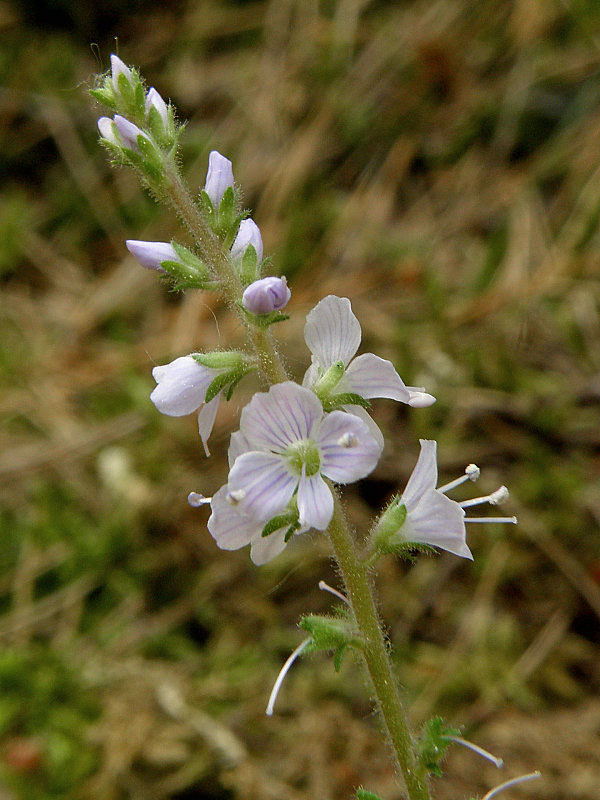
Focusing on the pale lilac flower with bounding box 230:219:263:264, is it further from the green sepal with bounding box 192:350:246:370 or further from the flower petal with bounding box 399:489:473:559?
the flower petal with bounding box 399:489:473:559

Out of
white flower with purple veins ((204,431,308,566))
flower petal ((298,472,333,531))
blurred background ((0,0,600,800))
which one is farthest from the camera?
blurred background ((0,0,600,800))

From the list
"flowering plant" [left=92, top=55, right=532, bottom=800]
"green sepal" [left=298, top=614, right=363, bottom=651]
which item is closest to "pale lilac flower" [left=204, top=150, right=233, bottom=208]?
"flowering plant" [left=92, top=55, right=532, bottom=800]

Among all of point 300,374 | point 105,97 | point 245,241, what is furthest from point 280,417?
point 300,374

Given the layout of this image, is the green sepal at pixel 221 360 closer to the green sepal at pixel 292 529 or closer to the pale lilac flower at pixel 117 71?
the green sepal at pixel 292 529

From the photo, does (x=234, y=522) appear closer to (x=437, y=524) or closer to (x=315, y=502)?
(x=315, y=502)

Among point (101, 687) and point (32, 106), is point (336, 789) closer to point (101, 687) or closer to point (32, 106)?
point (101, 687)

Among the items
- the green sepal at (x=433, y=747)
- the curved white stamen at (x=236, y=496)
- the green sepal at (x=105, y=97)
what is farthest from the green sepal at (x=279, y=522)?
the green sepal at (x=105, y=97)
